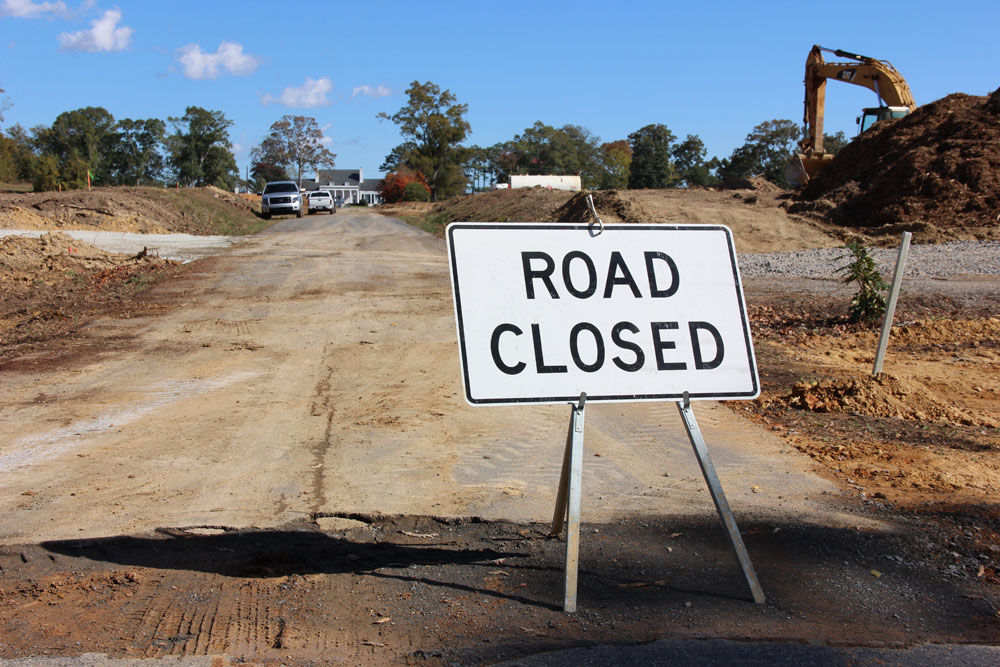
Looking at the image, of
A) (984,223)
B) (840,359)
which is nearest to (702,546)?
(840,359)

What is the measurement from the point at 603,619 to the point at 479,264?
1.72 metres

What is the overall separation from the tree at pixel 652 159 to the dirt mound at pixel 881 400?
68718mm

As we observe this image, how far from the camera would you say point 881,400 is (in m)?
7.09

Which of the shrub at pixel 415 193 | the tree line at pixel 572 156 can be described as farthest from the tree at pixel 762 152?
the shrub at pixel 415 193

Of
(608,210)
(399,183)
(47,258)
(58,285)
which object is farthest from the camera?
(399,183)

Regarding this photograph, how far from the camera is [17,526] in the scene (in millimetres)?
4438

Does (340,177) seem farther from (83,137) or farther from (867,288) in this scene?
(867,288)

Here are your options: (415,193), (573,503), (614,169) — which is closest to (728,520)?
(573,503)

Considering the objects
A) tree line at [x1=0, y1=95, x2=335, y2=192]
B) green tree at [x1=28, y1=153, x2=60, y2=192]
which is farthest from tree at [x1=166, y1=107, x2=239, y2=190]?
green tree at [x1=28, y1=153, x2=60, y2=192]

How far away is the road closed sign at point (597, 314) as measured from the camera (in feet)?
12.3

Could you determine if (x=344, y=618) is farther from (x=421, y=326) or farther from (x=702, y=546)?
(x=421, y=326)

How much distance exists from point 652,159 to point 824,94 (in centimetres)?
4442

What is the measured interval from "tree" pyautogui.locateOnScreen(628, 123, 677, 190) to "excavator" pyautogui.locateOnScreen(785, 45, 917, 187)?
41359mm

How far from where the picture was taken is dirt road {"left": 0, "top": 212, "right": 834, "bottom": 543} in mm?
4824
